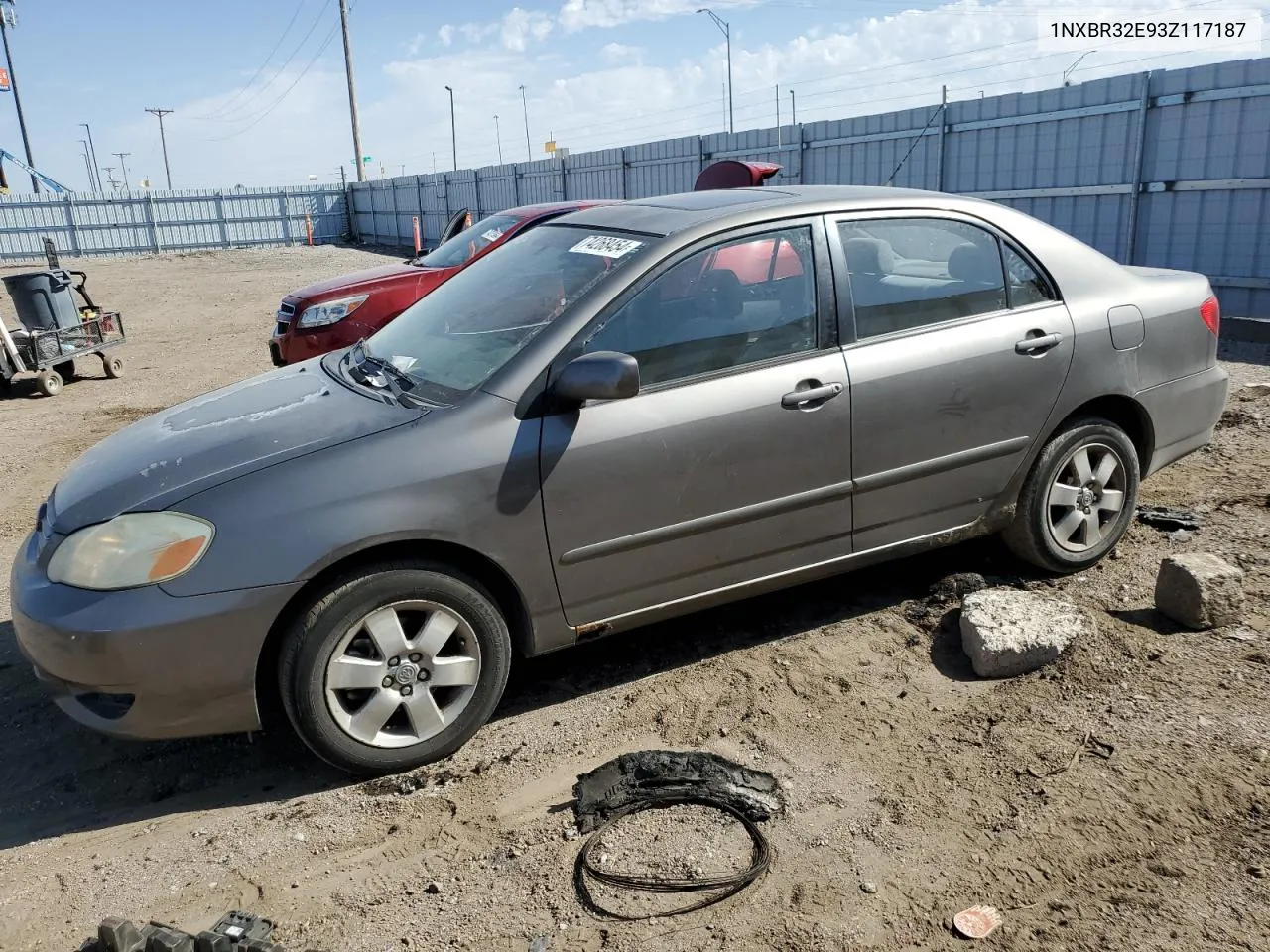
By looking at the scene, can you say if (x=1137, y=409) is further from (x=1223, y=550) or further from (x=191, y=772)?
(x=191, y=772)

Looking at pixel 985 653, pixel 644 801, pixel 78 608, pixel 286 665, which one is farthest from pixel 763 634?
pixel 78 608

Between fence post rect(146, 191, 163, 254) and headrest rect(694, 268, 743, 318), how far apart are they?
3896cm

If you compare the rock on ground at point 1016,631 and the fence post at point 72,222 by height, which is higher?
the fence post at point 72,222

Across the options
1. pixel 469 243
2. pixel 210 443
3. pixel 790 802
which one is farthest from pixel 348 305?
pixel 790 802

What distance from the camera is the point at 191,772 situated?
136 inches

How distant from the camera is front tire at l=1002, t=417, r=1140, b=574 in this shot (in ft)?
14.0

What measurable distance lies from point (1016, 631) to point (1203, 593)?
0.83 metres

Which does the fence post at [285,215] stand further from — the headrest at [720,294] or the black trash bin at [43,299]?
the headrest at [720,294]

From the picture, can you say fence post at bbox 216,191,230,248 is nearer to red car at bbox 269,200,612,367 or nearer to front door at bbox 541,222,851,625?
red car at bbox 269,200,612,367

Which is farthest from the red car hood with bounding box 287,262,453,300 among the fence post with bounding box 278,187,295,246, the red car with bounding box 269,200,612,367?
the fence post with bounding box 278,187,295,246

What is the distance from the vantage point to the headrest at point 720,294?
3.63 metres

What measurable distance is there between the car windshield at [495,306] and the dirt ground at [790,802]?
1256 mm

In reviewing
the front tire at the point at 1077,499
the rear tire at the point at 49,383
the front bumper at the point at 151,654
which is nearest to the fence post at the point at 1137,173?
the front tire at the point at 1077,499

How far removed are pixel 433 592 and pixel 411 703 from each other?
0.38 m
